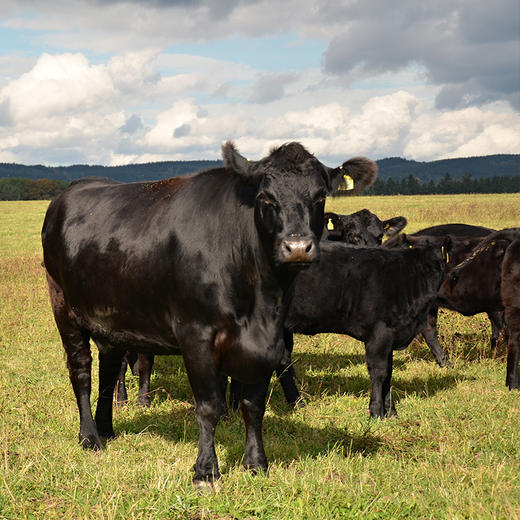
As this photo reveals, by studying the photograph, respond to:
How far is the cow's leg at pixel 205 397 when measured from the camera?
14.0ft

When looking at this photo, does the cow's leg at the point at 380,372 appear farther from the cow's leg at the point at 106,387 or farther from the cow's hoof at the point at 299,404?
the cow's leg at the point at 106,387

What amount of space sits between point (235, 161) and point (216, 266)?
772mm

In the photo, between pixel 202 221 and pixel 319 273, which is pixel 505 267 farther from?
pixel 202 221

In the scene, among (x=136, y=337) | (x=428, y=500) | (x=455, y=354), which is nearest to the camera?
(x=428, y=500)

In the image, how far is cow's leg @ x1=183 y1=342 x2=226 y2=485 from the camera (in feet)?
14.0

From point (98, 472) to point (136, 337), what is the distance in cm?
108

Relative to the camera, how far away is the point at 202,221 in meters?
4.47

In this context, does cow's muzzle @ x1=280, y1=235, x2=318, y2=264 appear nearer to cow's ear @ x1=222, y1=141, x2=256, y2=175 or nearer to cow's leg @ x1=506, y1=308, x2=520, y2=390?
cow's ear @ x1=222, y1=141, x2=256, y2=175

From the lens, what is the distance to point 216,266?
4312 millimetres

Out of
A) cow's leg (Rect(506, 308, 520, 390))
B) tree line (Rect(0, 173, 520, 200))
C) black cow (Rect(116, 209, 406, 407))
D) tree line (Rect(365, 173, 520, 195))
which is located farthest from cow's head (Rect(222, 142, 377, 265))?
tree line (Rect(365, 173, 520, 195))

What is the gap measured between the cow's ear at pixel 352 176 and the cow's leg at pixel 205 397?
5.14ft

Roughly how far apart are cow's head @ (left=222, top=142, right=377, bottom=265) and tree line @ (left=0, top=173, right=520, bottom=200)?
98.2 m

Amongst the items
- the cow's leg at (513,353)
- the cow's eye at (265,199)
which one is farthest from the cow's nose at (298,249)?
the cow's leg at (513,353)

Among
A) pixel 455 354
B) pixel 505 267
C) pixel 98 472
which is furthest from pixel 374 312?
pixel 98 472
